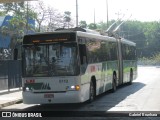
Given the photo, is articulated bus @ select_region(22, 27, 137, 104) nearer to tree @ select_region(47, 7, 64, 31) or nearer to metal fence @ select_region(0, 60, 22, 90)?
metal fence @ select_region(0, 60, 22, 90)

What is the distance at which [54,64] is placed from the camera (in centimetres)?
1576

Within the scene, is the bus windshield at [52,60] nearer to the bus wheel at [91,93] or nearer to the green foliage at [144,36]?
the bus wheel at [91,93]

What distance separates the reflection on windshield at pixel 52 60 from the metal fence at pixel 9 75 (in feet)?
28.7

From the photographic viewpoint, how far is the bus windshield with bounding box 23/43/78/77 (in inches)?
620

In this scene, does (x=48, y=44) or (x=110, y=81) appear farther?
(x=110, y=81)

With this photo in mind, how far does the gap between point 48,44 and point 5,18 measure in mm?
36732

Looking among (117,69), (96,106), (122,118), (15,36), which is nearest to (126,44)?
(117,69)

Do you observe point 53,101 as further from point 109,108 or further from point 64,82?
point 109,108

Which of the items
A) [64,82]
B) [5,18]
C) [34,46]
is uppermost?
[5,18]

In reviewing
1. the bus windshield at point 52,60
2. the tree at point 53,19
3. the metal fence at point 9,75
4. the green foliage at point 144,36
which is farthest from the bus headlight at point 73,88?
the green foliage at point 144,36

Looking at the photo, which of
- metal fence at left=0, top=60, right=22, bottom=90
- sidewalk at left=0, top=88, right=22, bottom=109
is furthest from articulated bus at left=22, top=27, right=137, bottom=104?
metal fence at left=0, top=60, right=22, bottom=90

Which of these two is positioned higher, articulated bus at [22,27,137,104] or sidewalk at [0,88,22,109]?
articulated bus at [22,27,137,104]

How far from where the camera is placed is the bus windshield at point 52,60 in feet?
51.6

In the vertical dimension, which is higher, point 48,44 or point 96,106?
point 48,44
